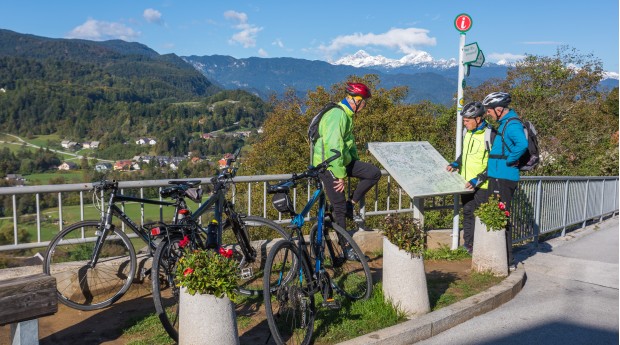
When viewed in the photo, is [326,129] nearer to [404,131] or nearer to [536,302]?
[536,302]

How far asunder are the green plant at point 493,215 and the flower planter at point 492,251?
74 millimetres

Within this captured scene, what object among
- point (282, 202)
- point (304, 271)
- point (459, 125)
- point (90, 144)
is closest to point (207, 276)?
point (304, 271)

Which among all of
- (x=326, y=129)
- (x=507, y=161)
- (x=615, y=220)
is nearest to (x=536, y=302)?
(x=507, y=161)

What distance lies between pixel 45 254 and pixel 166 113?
117 metres

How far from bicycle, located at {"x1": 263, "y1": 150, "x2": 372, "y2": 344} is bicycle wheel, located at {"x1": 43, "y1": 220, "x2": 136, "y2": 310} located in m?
1.69

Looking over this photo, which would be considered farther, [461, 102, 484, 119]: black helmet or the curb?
[461, 102, 484, 119]: black helmet

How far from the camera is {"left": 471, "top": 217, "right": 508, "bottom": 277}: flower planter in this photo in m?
6.44

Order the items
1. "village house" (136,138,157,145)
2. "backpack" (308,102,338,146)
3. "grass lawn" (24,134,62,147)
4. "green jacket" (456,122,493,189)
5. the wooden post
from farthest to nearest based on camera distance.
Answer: "grass lawn" (24,134,62,147) < "village house" (136,138,157,145) < "green jacket" (456,122,493,189) < "backpack" (308,102,338,146) < the wooden post

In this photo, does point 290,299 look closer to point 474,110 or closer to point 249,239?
point 249,239

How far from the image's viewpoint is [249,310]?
16.8ft

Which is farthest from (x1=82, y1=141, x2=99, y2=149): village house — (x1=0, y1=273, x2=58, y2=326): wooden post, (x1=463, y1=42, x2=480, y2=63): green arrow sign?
(x1=0, y1=273, x2=58, y2=326): wooden post

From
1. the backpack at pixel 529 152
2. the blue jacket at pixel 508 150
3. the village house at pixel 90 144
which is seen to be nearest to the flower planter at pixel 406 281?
the blue jacket at pixel 508 150

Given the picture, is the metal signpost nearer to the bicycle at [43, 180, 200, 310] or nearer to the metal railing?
the metal railing

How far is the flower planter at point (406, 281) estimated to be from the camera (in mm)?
5008
